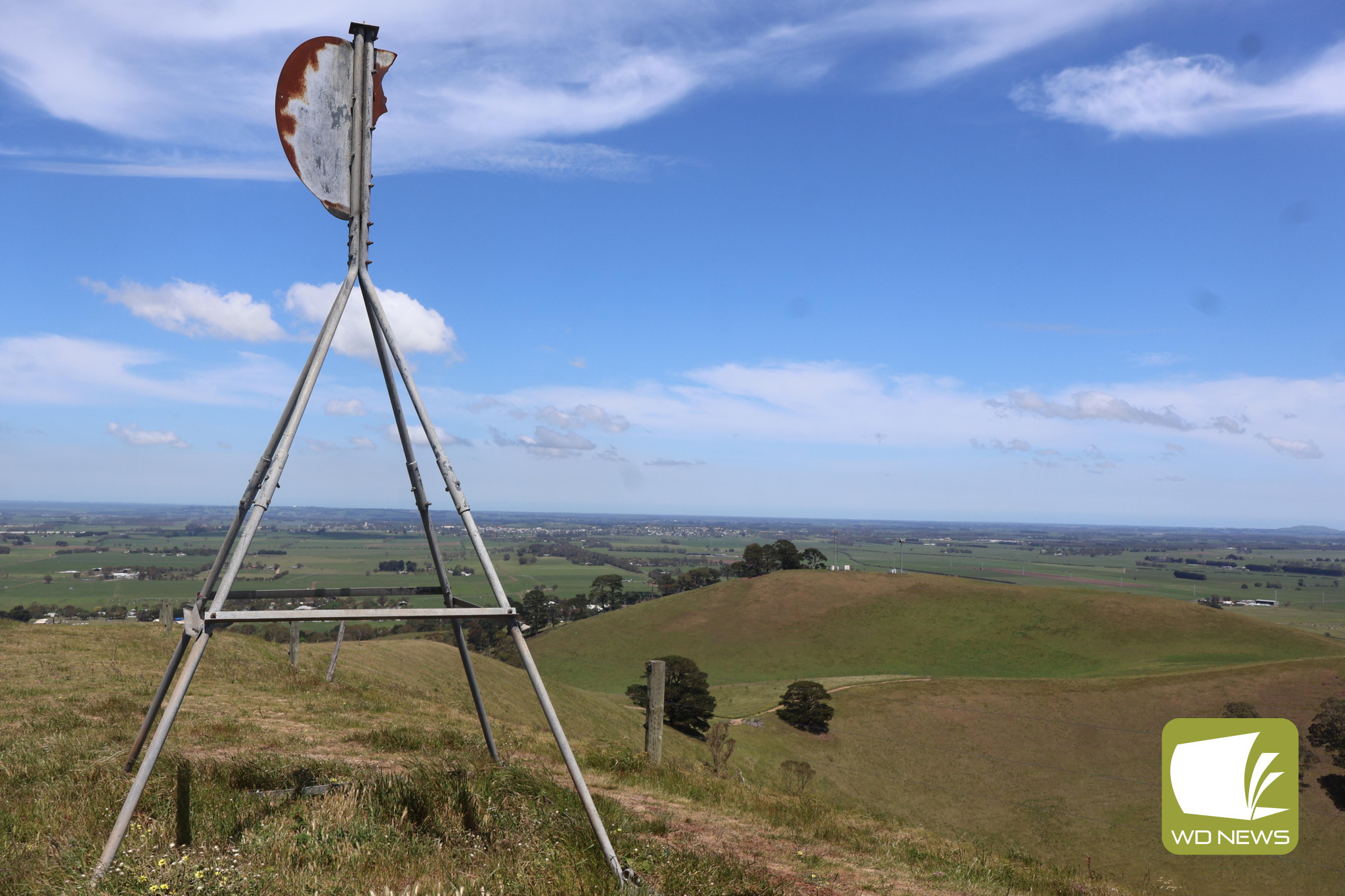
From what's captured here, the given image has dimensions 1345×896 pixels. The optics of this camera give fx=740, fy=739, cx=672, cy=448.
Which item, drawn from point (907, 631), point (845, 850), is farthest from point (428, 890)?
point (907, 631)

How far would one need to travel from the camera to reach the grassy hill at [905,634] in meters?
68.7

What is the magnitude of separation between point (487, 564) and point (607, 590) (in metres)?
107

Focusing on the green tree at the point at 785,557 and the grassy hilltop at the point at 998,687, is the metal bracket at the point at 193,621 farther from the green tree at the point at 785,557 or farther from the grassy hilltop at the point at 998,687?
the green tree at the point at 785,557

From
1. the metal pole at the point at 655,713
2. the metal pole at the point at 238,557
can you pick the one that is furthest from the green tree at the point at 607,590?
the metal pole at the point at 238,557

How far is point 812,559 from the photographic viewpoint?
112938 millimetres

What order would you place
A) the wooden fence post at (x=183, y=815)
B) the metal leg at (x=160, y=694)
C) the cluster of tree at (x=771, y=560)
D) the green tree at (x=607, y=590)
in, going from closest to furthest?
the wooden fence post at (x=183, y=815), the metal leg at (x=160, y=694), the cluster of tree at (x=771, y=560), the green tree at (x=607, y=590)

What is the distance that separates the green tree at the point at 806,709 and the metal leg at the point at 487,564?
44.0 m

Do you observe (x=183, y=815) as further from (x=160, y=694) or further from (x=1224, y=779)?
(x=1224, y=779)

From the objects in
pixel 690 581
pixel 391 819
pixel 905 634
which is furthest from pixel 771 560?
pixel 391 819

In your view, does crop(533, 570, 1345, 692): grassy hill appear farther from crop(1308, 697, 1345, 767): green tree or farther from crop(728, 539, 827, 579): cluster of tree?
crop(1308, 697, 1345, 767): green tree

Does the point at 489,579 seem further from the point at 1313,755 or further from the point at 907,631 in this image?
→ the point at 907,631

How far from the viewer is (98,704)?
11.7 meters

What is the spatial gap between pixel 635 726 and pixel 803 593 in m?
53.4

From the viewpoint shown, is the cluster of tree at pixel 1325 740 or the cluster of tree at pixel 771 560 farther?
the cluster of tree at pixel 771 560
